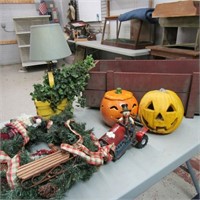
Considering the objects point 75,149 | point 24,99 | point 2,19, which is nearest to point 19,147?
point 75,149

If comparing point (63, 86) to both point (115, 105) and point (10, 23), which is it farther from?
point (10, 23)

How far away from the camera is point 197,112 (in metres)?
0.84

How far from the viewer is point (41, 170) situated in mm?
473

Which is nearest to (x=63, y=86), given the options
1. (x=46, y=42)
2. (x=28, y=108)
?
(x=46, y=42)

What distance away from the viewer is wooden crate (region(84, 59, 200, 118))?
786mm

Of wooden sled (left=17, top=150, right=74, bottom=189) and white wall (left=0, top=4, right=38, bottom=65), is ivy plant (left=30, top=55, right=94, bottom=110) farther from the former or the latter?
white wall (left=0, top=4, right=38, bottom=65)

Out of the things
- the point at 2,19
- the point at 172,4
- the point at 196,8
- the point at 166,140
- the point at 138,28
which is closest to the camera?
the point at 166,140

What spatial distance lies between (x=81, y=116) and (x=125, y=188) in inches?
17.3

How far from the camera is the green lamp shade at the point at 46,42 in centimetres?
80

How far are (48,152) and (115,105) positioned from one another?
0.30m

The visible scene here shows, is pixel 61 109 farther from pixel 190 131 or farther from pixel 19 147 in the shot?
pixel 190 131

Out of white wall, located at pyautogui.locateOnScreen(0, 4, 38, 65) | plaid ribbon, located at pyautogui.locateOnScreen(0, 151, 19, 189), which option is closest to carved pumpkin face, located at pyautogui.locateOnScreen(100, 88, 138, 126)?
plaid ribbon, located at pyautogui.locateOnScreen(0, 151, 19, 189)

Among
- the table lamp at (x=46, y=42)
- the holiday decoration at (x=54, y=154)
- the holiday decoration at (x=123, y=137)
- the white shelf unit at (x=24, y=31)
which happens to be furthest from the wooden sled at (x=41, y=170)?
the white shelf unit at (x=24, y=31)

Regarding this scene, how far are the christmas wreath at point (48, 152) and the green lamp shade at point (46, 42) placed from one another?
0.28 m
